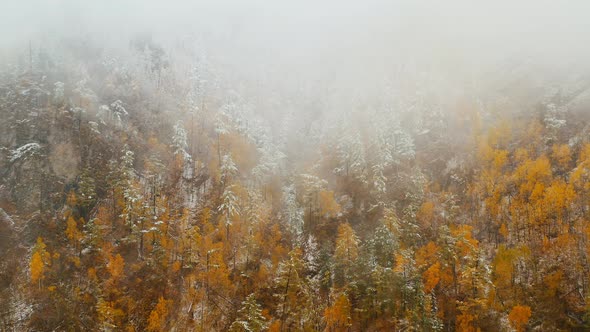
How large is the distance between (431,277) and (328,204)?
34.6 m

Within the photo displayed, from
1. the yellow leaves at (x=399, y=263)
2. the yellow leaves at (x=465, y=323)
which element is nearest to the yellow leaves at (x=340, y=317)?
the yellow leaves at (x=399, y=263)

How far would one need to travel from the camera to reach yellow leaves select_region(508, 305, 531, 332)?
5928 centimetres

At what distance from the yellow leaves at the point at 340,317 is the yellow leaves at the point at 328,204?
98.6 feet

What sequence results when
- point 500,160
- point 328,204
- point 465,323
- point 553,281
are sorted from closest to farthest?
1. point 553,281
2. point 465,323
3. point 500,160
4. point 328,204

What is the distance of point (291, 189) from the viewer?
348 ft

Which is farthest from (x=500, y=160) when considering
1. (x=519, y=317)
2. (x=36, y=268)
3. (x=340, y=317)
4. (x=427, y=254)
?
(x=36, y=268)

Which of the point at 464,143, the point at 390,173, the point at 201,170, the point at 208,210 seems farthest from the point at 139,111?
the point at 464,143

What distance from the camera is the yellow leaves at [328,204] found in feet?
321

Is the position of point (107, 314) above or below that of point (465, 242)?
below

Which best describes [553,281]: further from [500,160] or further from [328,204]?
[328,204]

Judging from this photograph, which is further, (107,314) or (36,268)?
(36,268)

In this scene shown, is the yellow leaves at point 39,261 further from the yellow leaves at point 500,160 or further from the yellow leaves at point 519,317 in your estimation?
the yellow leaves at point 500,160

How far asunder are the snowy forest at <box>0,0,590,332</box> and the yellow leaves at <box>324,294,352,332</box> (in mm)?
344

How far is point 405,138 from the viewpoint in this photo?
356ft
